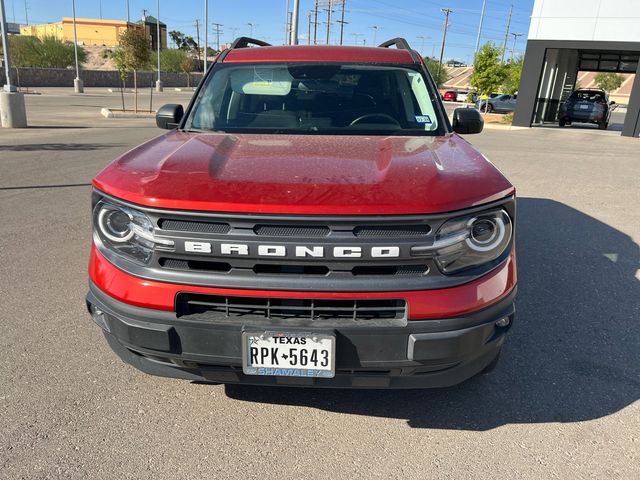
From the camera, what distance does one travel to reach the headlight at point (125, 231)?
222cm

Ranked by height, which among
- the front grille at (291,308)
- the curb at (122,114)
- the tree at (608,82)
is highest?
the tree at (608,82)

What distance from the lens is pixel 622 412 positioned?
2785 millimetres

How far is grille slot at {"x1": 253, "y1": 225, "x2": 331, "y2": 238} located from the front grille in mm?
272

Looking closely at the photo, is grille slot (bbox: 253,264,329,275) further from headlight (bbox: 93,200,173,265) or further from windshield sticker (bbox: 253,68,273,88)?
windshield sticker (bbox: 253,68,273,88)

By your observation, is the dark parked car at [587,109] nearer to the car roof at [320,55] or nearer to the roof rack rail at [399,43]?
the roof rack rail at [399,43]

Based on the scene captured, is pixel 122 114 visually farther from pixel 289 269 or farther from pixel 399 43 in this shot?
pixel 289 269

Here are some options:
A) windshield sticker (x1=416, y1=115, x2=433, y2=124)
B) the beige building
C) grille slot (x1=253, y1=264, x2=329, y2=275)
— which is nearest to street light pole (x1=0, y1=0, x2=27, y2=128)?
windshield sticker (x1=416, y1=115, x2=433, y2=124)

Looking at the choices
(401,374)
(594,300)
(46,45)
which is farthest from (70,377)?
(46,45)

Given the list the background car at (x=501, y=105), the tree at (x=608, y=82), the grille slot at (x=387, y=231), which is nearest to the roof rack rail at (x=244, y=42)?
the grille slot at (x=387, y=231)

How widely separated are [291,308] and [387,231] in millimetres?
510

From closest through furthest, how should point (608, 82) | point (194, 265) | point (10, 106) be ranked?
point (194, 265) < point (10, 106) < point (608, 82)

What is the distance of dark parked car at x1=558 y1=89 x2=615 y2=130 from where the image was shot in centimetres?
2362

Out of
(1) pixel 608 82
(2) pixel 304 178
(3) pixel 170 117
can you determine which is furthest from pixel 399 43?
(1) pixel 608 82

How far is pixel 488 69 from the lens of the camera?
30844 mm
